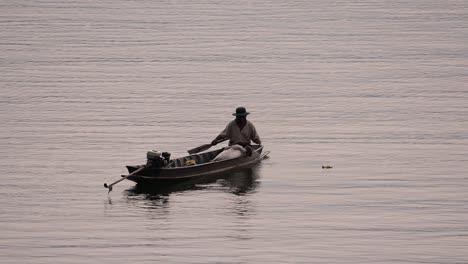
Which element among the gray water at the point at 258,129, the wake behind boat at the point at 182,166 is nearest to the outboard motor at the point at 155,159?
the wake behind boat at the point at 182,166

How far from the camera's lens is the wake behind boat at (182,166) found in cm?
4038

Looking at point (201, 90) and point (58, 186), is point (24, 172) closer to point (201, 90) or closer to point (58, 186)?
point (58, 186)

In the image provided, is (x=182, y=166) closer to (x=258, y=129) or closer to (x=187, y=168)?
(x=187, y=168)

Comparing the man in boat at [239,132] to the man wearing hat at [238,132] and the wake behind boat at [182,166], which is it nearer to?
the man wearing hat at [238,132]

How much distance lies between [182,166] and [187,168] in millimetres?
989

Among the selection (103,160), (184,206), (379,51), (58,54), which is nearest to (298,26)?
(379,51)

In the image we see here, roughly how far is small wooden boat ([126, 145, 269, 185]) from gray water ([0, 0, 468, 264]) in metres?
0.54

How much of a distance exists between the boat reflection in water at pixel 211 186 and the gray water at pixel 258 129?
0.14 m

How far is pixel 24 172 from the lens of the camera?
44.0 m

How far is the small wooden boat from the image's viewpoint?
40.4 metres

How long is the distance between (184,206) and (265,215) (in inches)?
107

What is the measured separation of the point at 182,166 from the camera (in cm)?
4238

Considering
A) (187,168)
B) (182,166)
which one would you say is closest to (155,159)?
(187,168)

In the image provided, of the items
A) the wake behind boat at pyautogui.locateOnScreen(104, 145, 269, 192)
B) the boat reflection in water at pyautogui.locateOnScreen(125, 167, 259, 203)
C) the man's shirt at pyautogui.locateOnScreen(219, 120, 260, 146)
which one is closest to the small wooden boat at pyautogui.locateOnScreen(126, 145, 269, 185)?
the wake behind boat at pyautogui.locateOnScreen(104, 145, 269, 192)
